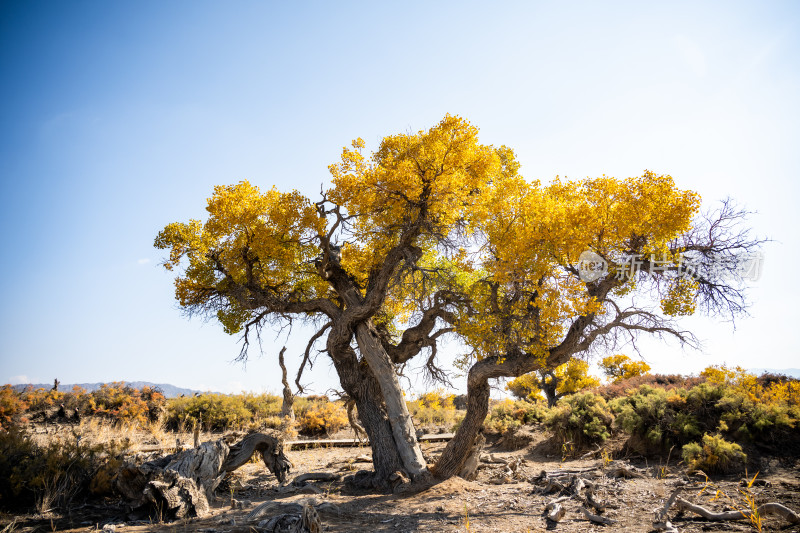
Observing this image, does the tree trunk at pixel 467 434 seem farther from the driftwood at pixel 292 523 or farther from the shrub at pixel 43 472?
the shrub at pixel 43 472

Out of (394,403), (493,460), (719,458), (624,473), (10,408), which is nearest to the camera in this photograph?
(719,458)

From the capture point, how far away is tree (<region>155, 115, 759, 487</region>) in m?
8.38

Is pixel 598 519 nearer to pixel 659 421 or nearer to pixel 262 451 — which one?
pixel 659 421

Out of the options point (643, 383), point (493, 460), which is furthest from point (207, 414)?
point (643, 383)

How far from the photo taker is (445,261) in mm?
11156

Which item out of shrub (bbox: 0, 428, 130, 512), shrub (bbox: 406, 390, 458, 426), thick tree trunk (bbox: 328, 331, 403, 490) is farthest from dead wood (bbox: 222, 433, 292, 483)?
shrub (bbox: 406, 390, 458, 426)

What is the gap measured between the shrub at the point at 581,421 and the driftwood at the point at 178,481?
10073 mm

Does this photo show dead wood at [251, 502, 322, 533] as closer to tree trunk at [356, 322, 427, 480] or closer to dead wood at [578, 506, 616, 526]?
dead wood at [578, 506, 616, 526]

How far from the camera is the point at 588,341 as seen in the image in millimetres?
8820

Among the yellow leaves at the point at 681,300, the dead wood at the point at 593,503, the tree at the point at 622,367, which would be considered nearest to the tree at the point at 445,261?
the yellow leaves at the point at 681,300

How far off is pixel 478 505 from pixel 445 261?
19.0ft

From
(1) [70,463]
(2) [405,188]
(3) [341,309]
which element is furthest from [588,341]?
(1) [70,463]

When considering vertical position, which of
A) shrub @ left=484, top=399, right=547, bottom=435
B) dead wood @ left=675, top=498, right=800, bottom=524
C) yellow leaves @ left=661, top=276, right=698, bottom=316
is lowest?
shrub @ left=484, top=399, right=547, bottom=435

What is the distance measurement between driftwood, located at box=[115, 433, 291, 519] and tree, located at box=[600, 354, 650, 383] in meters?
22.2
